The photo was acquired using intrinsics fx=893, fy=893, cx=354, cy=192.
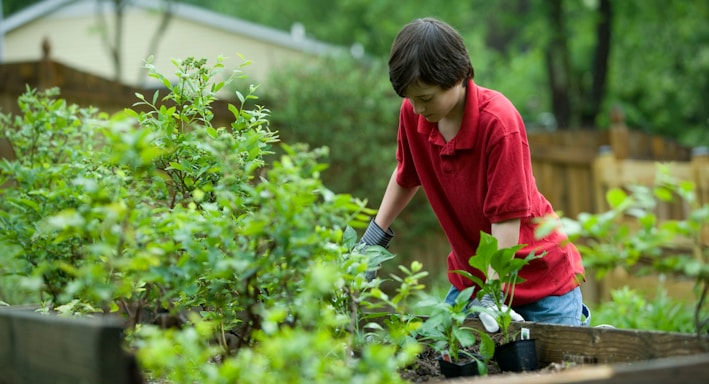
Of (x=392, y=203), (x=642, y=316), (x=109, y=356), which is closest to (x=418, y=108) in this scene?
(x=392, y=203)

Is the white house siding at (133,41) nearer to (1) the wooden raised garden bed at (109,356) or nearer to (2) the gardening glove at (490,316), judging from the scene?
(2) the gardening glove at (490,316)

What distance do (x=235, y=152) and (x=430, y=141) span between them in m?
0.87

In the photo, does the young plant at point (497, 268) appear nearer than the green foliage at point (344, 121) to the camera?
Yes

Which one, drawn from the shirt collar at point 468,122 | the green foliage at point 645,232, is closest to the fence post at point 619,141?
the shirt collar at point 468,122

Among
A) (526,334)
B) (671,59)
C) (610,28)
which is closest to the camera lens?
(526,334)

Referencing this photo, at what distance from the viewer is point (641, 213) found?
73.7 inches

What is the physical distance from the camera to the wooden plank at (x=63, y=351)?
1817 millimetres

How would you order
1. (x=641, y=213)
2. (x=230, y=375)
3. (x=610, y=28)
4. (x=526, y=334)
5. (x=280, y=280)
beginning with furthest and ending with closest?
(x=610, y=28) → (x=526, y=334) → (x=280, y=280) → (x=641, y=213) → (x=230, y=375)

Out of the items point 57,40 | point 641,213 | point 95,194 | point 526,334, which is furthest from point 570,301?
point 57,40

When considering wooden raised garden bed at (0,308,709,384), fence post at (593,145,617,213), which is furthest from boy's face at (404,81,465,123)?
fence post at (593,145,617,213)

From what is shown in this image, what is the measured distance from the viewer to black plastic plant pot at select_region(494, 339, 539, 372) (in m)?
2.59

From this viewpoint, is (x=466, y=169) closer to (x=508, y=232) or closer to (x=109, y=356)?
(x=508, y=232)

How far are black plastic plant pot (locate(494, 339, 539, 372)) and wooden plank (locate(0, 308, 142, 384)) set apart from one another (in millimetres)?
1129

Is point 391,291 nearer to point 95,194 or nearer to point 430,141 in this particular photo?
point 430,141
